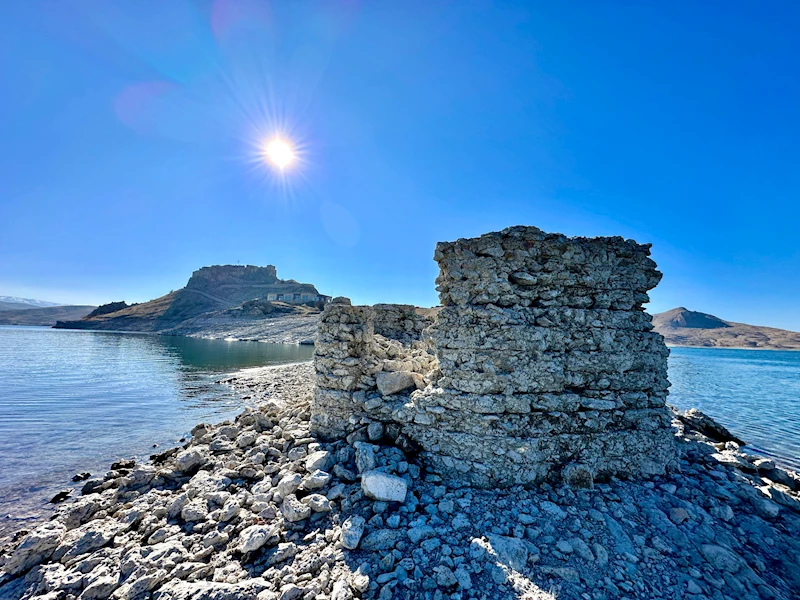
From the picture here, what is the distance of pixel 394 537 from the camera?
4.68 metres

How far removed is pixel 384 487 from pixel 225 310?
4722 inches

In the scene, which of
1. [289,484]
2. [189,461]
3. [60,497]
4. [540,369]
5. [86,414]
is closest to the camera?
[289,484]

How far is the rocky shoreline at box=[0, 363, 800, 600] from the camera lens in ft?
13.7

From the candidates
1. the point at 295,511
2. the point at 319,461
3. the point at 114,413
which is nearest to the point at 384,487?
the point at 295,511

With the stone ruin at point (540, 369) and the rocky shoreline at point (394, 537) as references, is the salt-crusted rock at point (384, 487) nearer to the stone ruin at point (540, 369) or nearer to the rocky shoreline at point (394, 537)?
the rocky shoreline at point (394, 537)

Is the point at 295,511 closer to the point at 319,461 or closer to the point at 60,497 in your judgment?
the point at 319,461

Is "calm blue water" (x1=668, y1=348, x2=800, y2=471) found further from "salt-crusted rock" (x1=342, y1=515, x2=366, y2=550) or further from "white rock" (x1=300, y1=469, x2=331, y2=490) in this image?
"white rock" (x1=300, y1=469, x2=331, y2=490)

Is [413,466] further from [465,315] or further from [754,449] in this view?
[754,449]

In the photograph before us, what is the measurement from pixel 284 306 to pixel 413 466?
10503cm

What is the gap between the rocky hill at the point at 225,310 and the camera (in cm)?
8654

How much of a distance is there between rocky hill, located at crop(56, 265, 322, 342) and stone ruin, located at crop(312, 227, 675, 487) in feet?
218

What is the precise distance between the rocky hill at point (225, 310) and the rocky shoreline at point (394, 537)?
65508mm

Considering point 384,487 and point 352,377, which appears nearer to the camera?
point 384,487

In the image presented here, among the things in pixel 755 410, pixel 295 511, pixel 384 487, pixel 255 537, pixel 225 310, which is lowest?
pixel 755 410
